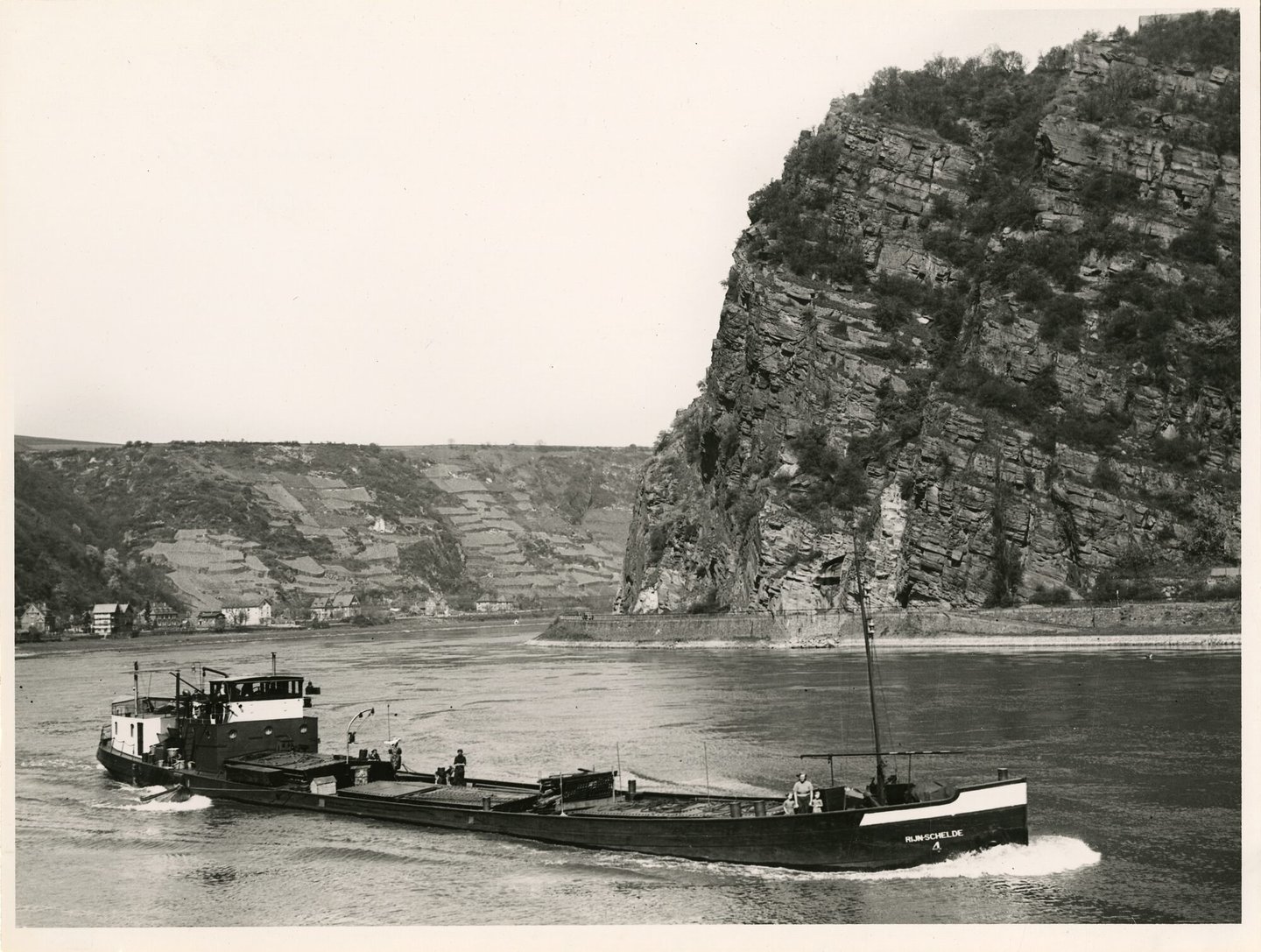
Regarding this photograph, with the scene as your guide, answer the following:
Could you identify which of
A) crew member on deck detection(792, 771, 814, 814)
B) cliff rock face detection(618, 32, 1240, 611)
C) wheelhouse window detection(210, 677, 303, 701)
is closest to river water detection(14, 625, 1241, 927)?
crew member on deck detection(792, 771, 814, 814)

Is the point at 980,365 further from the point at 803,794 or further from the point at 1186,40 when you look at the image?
the point at 803,794

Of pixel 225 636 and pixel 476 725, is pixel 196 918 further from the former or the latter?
pixel 225 636

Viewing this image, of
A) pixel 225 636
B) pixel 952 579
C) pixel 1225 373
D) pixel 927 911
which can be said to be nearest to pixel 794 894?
pixel 927 911

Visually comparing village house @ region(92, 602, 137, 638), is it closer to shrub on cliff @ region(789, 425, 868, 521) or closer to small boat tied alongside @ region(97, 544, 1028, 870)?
shrub on cliff @ region(789, 425, 868, 521)

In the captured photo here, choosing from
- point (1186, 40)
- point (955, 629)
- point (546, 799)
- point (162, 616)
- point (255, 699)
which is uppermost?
point (1186, 40)

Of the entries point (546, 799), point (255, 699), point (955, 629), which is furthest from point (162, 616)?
point (546, 799)

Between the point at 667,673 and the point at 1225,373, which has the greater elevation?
the point at 1225,373
